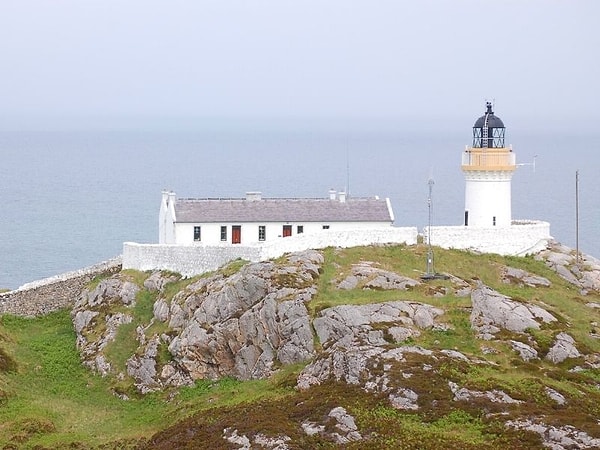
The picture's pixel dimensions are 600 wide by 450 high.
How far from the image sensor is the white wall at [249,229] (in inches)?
2188

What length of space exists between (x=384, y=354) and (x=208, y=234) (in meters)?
18.7

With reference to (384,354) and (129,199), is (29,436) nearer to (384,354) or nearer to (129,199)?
(384,354)

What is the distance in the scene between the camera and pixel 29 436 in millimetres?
39625

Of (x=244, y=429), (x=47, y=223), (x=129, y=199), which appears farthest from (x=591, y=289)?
(x=129, y=199)

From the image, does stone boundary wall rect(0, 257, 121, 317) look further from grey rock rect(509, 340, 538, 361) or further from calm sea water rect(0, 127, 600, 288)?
calm sea water rect(0, 127, 600, 288)

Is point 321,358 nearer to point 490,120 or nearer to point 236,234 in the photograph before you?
point 236,234

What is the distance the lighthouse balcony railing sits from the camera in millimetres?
58656

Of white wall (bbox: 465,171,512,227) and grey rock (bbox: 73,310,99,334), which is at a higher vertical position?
white wall (bbox: 465,171,512,227)

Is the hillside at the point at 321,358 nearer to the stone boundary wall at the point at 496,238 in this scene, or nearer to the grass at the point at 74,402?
the grass at the point at 74,402

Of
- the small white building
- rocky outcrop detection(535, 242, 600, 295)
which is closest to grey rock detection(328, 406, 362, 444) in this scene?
the small white building

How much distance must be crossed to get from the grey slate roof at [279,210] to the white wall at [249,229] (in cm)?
22

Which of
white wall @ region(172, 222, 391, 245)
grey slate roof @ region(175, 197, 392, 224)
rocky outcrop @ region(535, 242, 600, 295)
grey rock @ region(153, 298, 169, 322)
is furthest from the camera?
grey slate roof @ region(175, 197, 392, 224)

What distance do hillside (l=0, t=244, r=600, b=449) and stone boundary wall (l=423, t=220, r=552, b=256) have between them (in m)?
1.59

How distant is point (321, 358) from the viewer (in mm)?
40562
